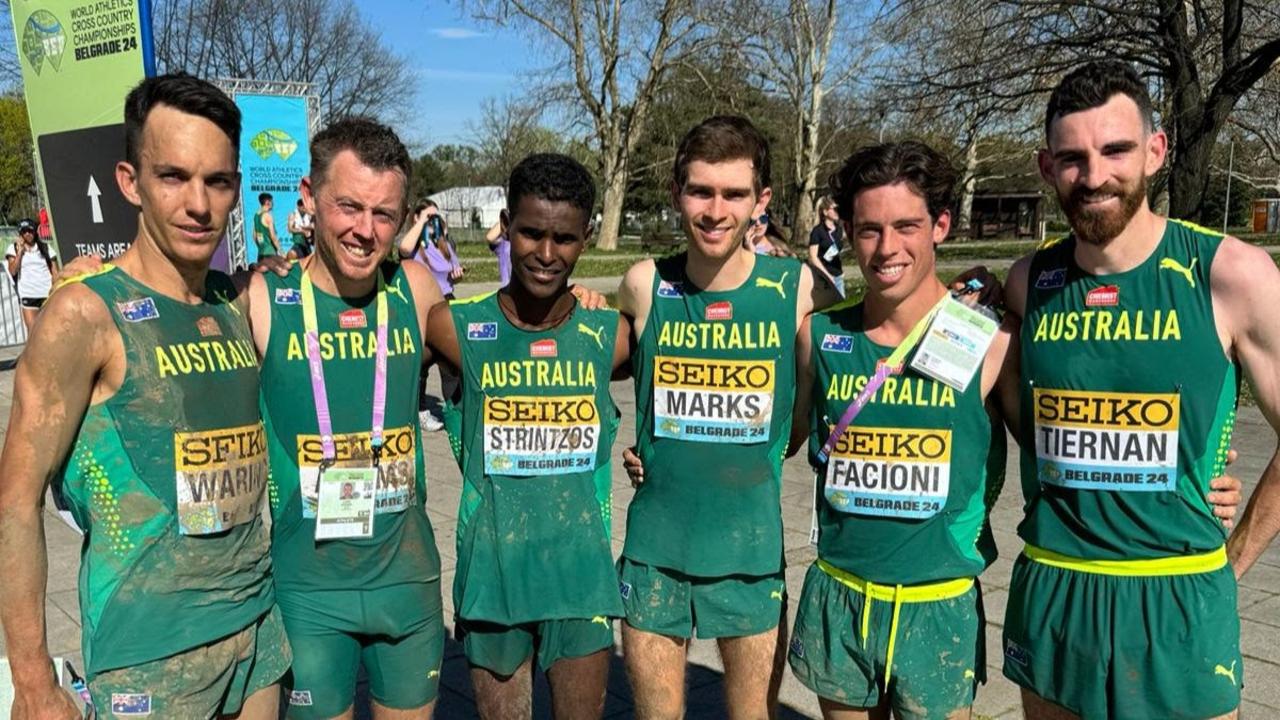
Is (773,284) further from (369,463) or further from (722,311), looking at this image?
(369,463)

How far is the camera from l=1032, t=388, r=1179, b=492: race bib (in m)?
2.63

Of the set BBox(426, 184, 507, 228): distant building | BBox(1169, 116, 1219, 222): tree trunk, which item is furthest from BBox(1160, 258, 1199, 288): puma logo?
BBox(426, 184, 507, 228): distant building

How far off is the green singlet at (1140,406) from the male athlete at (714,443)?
33.2 inches

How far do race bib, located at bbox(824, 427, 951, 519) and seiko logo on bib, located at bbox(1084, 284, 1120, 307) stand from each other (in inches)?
20.6

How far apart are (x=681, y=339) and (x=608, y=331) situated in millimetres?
241

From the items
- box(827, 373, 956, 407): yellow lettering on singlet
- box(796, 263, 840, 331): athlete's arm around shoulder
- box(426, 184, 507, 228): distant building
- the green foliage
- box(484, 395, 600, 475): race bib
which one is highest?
the green foliage

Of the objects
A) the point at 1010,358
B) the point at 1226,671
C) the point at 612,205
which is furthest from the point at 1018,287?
the point at 612,205

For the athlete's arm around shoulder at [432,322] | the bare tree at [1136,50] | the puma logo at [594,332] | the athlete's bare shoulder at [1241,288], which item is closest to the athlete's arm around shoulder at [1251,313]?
the athlete's bare shoulder at [1241,288]

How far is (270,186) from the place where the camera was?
18.0m

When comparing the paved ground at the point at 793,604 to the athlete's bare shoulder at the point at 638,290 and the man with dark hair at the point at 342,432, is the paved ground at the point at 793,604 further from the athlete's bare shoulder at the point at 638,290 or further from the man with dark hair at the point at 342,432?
the athlete's bare shoulder at the point at 638,290

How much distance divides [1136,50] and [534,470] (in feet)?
41.6

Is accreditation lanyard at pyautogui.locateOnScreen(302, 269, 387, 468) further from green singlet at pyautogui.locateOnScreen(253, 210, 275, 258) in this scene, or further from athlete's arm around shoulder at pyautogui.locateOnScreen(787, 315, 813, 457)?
green singlet at pyautogui.locateOnScreen(253, 210, 275, 258)

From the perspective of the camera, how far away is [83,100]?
5227 millimetres

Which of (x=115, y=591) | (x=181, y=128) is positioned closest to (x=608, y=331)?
(x=181, y=128)
